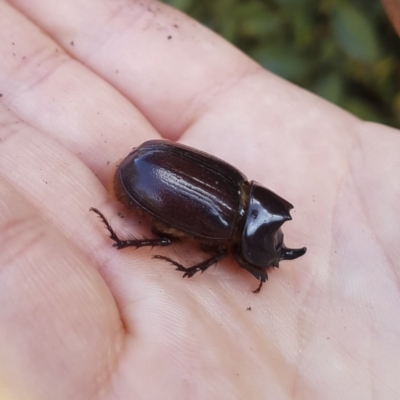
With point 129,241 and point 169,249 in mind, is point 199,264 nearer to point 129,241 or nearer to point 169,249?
point 169,249

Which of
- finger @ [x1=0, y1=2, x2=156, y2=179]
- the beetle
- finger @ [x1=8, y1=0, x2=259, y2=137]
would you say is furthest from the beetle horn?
finger @ [x1=8, y1=0, x2=259, y2=137]

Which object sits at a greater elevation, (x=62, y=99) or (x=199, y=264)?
(x=62, y=99)

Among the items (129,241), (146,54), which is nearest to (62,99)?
(146,54)

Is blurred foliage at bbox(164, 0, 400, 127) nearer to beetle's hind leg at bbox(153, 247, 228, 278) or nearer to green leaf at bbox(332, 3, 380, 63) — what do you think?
green leaf at bbox(332, 3, 380, 63)

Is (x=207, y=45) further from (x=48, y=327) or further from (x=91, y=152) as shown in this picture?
(x=48, y=327)

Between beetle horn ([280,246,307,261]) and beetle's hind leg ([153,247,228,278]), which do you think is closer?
beetle's hind leg ([153,247,228,278])

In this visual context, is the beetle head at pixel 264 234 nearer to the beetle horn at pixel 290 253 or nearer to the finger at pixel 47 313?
the beetle horn at pixel 290 253

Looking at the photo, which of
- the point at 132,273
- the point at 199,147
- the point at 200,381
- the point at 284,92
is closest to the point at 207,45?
the point at 284,92
